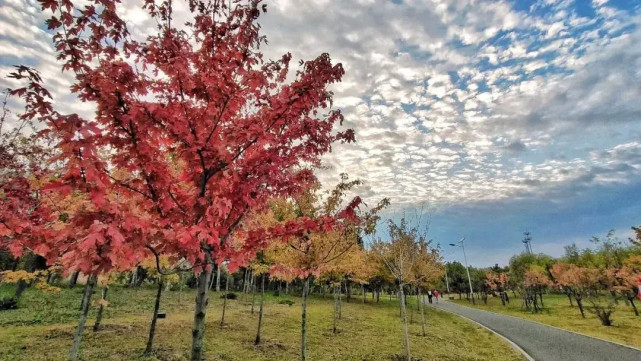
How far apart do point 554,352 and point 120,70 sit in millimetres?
19008

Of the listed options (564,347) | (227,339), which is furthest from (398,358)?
(564,347)

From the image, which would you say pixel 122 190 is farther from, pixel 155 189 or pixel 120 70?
pixel 120 70

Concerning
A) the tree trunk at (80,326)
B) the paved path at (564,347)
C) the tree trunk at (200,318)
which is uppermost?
the tree trunk at (200,318)

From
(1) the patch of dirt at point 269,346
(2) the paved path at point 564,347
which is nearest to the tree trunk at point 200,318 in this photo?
(1) the patch of dirt at point 269,346

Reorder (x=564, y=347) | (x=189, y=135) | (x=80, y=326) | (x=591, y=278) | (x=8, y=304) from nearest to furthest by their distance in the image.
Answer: (x=189, y=135) → (x=80, y=326) → (x=564, y=347) → (x=8, y=304) → (x=591, y=278)

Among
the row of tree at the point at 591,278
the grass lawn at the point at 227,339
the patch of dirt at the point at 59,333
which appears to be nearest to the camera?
the grass lawn at the point at 227,339

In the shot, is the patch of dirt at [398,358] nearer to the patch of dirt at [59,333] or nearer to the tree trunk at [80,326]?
the tree trunk at [80,326]

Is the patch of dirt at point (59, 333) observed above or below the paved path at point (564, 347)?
below

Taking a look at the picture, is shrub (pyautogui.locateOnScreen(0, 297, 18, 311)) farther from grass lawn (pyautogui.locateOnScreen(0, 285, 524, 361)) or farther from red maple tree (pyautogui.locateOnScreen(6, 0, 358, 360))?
red maple tree (pyautogui.locateOnScreen(6, 0, 358, 360))

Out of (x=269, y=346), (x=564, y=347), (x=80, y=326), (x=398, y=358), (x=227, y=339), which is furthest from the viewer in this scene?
(x=564, y=347)

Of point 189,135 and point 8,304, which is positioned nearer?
point 189,135

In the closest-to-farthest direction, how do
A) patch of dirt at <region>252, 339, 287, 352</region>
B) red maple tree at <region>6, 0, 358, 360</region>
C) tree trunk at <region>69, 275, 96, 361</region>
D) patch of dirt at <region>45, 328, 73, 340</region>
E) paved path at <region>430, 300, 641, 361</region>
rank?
red maple tree at <region>6, 0, 358, 360</region>, tree trunk at <region>69, 275, 96, 361</region>, patch of dirt at <region>252, 339, 287, 352</region>, paved path at <region>430, 300, 641, 361</region>, patch of dirt at <region>45, 328, 73, 340</region>

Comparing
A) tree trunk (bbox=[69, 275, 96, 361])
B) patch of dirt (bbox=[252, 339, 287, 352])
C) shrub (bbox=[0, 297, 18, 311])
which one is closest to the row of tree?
patch of dirt (bbox=[252, 339, 287, 352])

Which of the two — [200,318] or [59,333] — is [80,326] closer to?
[200,318]
